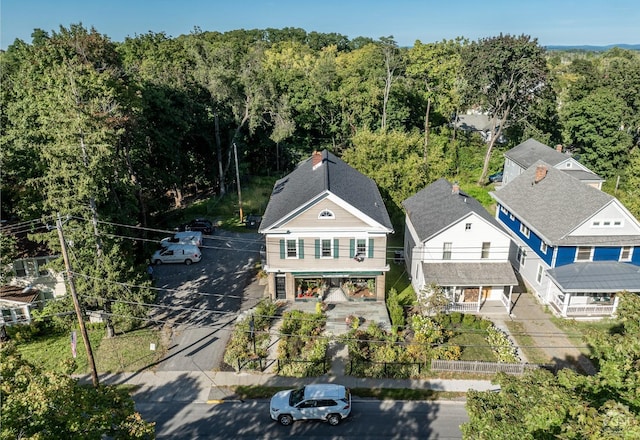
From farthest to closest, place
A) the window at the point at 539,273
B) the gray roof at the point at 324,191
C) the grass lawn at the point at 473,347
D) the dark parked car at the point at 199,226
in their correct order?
Answer: 1. the dark parked car at the point at 199,226
2. the window at the point at 539,273
3. the gray roof at the point at 324,191
4. the grass lawn at the point at 473,347

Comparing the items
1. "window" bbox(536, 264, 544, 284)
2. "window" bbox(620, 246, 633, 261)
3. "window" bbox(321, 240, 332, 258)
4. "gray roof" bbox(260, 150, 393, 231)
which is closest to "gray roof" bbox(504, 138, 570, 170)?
"window" bbox(536, 264, 544, 284)

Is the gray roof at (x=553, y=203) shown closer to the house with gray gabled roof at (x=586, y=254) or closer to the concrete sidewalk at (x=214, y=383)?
the house with gray gabled roof at (x=586, y=254)

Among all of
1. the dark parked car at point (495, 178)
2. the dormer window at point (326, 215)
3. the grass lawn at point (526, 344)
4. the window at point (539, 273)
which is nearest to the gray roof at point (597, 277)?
the window at point (539, 273)

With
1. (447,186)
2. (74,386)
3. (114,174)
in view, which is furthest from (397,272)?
(74,386)

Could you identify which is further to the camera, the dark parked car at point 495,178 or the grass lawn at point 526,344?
the dark parked car at point 495,178

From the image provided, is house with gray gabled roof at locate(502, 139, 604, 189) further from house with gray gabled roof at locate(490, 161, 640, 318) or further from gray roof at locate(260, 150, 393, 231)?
gray roof at locate(260, 150, 393, 231)

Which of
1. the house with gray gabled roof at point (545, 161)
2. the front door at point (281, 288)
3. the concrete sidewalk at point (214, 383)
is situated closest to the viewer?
the concrete sidewalk at point (214, 383)

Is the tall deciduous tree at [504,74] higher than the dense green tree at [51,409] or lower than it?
higher
